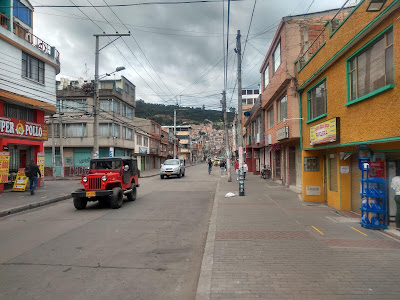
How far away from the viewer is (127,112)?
1535 inches

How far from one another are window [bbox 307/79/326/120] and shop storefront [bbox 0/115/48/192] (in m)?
14.4

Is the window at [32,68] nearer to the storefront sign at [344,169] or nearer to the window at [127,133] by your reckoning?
the storefront sign at [344,169]

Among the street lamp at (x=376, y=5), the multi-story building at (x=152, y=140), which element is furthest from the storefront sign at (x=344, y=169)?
the multi-story building at (x=152, y=140)

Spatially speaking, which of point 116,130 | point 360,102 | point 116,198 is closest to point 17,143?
point 116,198

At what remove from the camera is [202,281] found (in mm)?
4066

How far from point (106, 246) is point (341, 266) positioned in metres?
4.52

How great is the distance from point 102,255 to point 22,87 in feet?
46.6

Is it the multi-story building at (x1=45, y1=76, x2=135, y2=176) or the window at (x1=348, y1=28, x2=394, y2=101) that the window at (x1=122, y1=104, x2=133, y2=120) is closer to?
the multi-story building at (x1=45, y1=76, x2=135, y2=176)

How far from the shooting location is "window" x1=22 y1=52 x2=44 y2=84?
16.4 metres

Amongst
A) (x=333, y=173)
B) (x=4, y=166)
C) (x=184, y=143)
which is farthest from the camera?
(x=184, y=143)

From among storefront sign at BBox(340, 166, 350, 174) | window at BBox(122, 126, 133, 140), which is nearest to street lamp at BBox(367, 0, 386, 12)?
storefront sign at BBox(340, 166, 350, 174)

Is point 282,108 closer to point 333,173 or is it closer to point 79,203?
point 333,173

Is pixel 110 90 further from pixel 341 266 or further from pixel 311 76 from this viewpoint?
pixel 341 266

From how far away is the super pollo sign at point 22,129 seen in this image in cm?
1445
